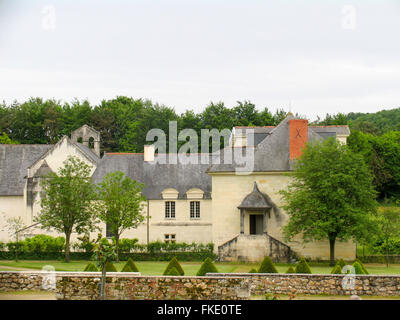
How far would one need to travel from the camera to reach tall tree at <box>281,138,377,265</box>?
39531mm

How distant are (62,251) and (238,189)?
14334mm

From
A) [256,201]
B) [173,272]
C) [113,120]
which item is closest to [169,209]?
[256,201]

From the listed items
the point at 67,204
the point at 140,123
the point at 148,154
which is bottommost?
the point at 67,204

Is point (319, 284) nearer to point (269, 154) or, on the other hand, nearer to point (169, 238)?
point (269, 154)

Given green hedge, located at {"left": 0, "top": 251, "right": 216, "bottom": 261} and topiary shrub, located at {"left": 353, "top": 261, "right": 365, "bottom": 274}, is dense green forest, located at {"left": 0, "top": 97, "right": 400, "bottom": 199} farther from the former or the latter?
topiary shrub, located at {"left": 353, "top": 261, "right": 365, "bottom": 274}

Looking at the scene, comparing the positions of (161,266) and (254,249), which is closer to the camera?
(161,266)

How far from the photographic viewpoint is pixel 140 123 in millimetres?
78250

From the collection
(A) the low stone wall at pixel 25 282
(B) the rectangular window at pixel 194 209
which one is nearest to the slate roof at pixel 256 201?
(B) the rectangular window at pixel 194 209

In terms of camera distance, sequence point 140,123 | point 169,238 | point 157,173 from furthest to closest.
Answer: point 140,123
point 157,173
point 169,238

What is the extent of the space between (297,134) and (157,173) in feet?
42.4
